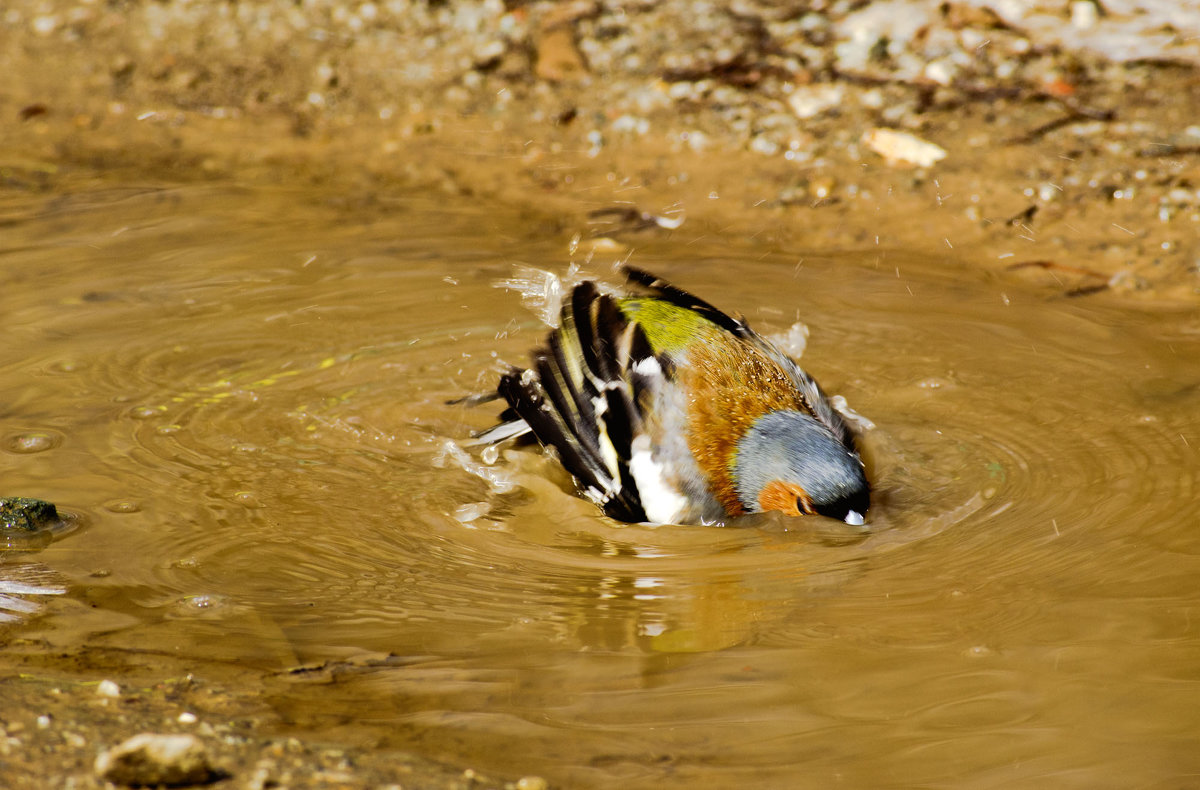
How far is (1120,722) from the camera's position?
3041 mm

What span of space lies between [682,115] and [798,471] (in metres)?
4.19

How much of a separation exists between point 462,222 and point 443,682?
391 centimetres

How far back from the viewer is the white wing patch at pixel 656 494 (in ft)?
14.2

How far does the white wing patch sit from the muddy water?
0.09 m

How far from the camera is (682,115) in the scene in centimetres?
782

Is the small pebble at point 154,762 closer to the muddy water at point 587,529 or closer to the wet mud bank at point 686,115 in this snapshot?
the muddy water at point 587,529

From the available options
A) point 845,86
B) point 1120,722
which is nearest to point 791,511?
point 1120,722

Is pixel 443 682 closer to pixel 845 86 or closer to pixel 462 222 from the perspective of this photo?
pixel 462 222

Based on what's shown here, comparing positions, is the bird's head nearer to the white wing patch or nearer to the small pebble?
the white wing patch

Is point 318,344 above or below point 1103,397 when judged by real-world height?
above

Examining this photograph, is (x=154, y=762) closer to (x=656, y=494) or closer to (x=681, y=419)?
(x=656, y=494)

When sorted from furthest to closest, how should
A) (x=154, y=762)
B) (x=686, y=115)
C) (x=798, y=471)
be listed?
1. (x=686, y=115)
2. (x=798, y=471)
3. (x=154, y=762)

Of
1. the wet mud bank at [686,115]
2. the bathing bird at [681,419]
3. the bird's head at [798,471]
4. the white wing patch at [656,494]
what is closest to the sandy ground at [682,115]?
the wet mud bank at [686,115]

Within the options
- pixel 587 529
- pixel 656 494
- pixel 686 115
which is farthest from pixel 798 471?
pixel 686 115
